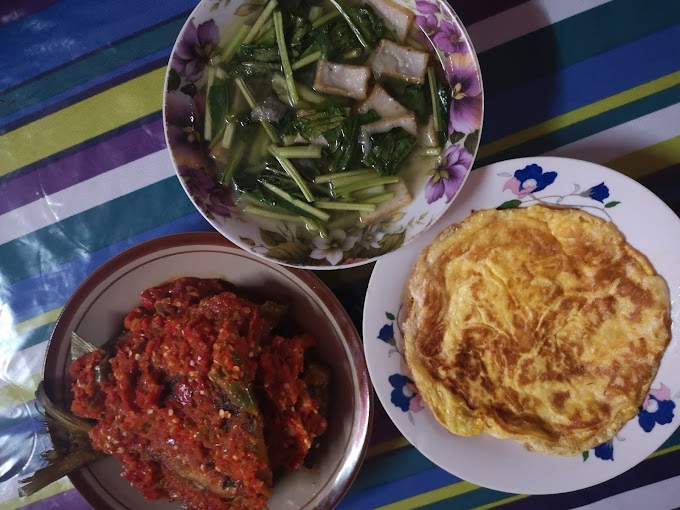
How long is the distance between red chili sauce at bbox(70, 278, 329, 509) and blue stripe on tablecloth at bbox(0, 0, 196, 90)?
1.24 m

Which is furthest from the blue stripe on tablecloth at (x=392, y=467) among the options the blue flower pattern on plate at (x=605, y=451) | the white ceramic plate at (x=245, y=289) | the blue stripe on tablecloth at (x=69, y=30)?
the blue stripe on tablecloth at (x=69, y=30)

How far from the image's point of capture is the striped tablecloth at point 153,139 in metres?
2.45

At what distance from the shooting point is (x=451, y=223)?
7.73 ft

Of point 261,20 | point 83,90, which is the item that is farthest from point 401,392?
point 83,90

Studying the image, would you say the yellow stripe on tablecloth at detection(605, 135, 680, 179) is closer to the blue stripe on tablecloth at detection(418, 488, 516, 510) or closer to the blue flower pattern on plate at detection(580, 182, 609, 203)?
the blue flower pattern on plate at detection(580, 182, 609, 203)

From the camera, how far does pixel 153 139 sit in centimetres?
260

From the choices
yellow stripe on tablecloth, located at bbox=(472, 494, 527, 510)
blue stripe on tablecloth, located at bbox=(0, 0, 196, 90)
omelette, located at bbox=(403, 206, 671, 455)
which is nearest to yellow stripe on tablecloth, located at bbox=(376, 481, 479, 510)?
yellow stripe on tablecloth, located at bbox=(472, 494, 527, 510)

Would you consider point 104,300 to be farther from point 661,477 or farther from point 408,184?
point 661,477

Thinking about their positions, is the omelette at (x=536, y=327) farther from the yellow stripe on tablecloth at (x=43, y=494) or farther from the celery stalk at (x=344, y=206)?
the yellow stripe on tablecloth at (x=43, y=494)

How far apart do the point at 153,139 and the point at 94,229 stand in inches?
21.3

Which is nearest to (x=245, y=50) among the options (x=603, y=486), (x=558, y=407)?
(x=558, y=407)

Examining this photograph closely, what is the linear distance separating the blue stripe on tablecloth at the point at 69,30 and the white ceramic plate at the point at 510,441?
1.63m

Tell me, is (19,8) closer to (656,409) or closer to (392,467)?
(392,467)

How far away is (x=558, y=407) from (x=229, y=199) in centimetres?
172
